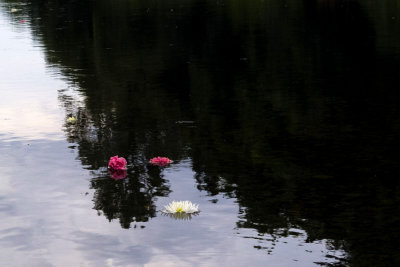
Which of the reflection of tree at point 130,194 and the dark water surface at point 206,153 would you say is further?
the reflection of tree at point 130,194

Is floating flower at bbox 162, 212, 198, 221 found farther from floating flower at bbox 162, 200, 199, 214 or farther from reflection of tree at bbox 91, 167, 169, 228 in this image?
reflection of tree at bbox 91, 167, 169, 228

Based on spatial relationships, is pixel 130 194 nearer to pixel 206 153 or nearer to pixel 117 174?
pixel 117 174

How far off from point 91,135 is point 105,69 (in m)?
6.12

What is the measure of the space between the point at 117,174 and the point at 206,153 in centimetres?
133

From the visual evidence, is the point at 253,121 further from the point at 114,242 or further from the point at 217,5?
the point at 217,5

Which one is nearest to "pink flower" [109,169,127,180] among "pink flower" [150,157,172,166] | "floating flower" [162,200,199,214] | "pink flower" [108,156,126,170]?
"pink flower" [108,156,126,170]

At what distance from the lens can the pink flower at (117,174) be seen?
7.90 metres

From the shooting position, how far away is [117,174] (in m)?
8.00

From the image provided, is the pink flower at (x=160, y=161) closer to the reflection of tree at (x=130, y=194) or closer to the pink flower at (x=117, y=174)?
the reflection of tree at (x=130, y=194)

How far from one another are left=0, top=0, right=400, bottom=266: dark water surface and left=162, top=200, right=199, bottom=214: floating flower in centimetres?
11

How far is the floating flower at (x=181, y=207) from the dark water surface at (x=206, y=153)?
0.11m

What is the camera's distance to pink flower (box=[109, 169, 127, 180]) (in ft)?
25.9

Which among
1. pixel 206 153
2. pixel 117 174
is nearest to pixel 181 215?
pixel 117 174

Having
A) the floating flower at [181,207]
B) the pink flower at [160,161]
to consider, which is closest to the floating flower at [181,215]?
the floating flower at [181,207]
